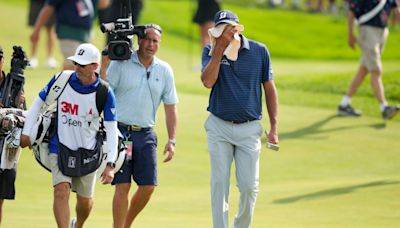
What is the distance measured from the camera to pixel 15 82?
1138 centimetres

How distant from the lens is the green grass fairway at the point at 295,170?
45.1ft

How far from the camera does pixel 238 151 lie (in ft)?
37.6

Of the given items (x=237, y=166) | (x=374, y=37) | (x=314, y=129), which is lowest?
(x=314, y=129)

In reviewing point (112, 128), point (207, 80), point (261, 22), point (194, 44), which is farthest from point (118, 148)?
point (261, 22)

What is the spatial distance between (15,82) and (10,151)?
0.66 metres

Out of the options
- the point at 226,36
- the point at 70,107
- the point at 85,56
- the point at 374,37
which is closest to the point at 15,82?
the point at 70,107

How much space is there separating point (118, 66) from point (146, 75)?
30 centimetres

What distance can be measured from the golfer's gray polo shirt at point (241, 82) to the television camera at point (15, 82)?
1754 mm

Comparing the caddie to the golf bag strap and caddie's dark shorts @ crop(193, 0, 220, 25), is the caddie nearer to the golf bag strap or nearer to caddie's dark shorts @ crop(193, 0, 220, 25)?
the golf bag strap

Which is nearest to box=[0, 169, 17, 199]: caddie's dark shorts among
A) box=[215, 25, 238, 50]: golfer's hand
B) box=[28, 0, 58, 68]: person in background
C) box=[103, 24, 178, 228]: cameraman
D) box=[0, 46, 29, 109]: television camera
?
box=[0, 46, 29, 109]: television camera

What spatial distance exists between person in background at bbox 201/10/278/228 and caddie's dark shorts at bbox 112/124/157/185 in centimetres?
79

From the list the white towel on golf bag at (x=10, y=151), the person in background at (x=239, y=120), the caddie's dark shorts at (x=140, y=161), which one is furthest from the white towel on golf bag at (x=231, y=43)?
the white towel on golf bag at (x=10, y=151)

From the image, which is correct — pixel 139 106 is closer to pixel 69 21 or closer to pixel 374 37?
pixel 69 21

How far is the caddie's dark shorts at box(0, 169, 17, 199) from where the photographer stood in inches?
455
